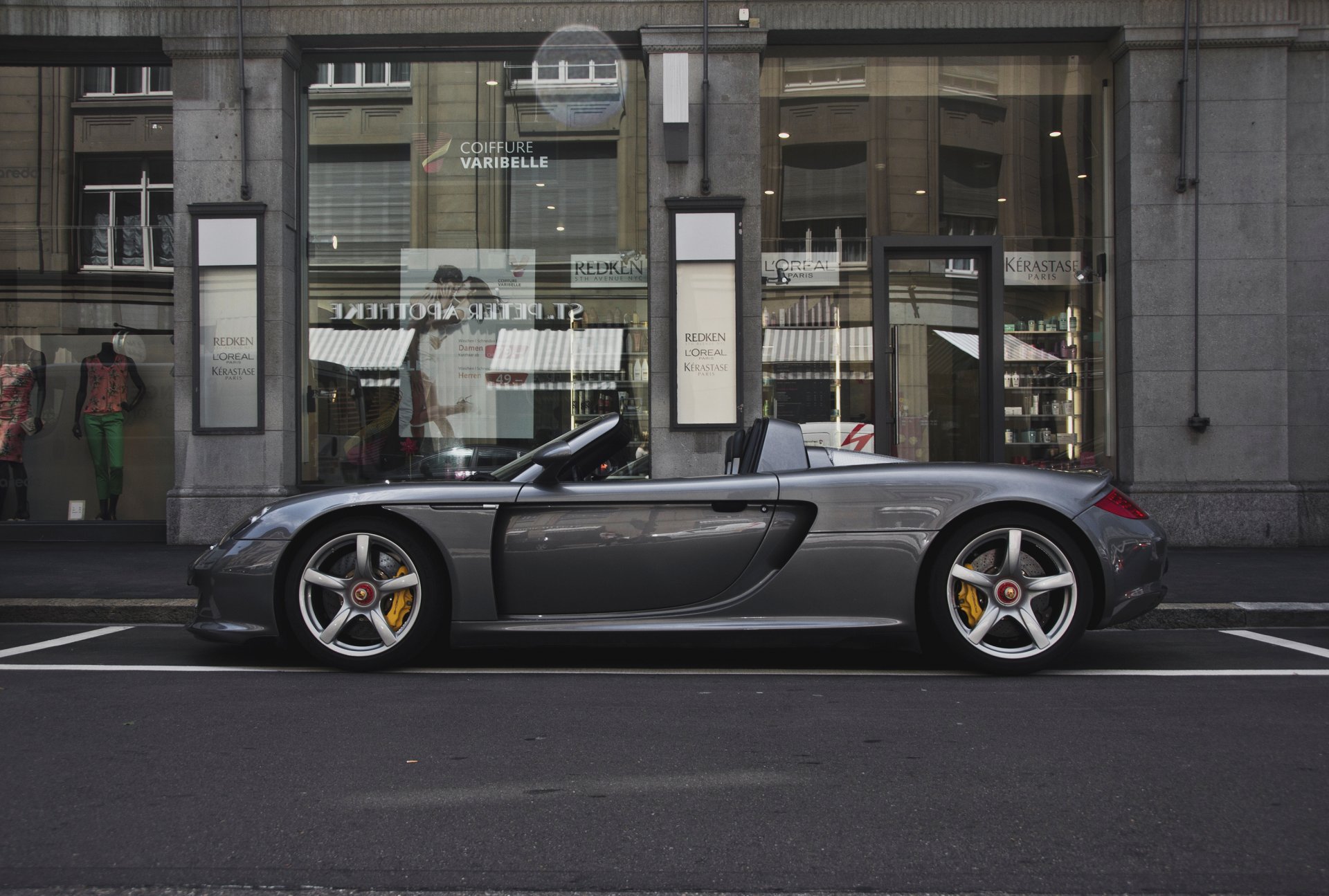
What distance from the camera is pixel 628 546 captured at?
4.55 metres

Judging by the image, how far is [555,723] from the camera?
3.81 meters

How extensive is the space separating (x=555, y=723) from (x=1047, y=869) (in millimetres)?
1816

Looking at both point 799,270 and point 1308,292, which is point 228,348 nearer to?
point 799,270

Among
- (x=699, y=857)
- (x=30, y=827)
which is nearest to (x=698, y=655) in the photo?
(x=699, y=857)

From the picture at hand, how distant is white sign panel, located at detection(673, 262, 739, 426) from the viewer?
32.1 ft

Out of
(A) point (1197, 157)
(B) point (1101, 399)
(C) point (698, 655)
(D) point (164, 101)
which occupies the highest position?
(D) point (164, 101)

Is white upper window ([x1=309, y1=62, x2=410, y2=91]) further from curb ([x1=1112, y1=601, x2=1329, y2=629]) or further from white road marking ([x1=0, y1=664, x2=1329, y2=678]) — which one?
curb ([x1=1112, y1=601, x2=1329, y2=629])

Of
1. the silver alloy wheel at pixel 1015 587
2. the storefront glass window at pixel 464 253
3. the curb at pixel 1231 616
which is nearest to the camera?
the silver alloy wheel at pixel 1015 587

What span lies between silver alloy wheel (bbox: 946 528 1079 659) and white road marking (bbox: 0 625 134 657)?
4.31 meters

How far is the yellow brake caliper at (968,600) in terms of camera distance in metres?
4.55

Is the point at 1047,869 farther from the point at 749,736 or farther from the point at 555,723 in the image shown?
the point at 555,723

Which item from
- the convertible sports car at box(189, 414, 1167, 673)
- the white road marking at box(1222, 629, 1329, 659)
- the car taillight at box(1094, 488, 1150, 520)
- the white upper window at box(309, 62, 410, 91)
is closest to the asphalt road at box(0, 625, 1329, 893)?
the convertible sports car at box(189, 414, 1167, 673)

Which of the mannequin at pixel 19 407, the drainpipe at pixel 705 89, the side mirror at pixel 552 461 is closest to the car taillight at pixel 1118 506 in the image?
the side mirror at pixel 552 461

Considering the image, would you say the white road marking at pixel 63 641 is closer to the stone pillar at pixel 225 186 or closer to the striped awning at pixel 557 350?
the stone pillar at pixel 225 186
